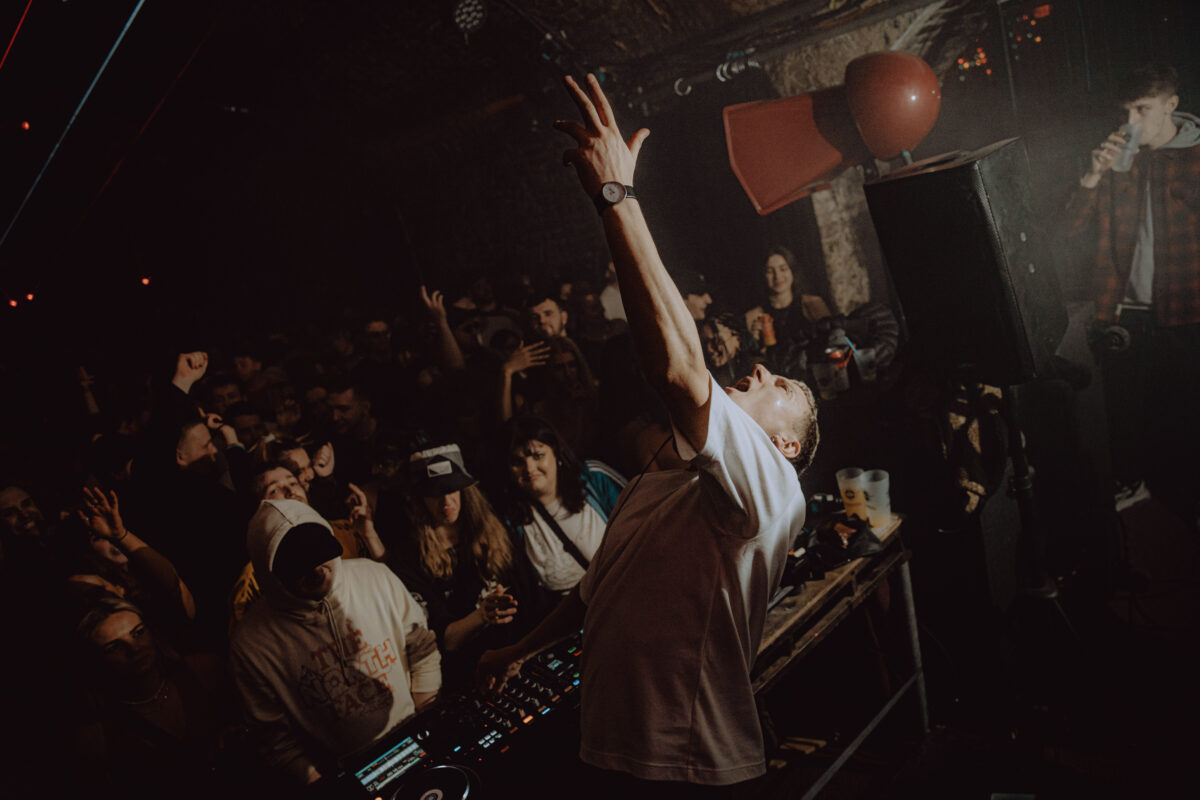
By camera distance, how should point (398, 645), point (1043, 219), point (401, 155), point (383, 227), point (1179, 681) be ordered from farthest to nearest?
1. point (383, 227)
2. point (401, 155)
3. point (1043, 219)
4. point (1179, 681)
5. point (398, 645)

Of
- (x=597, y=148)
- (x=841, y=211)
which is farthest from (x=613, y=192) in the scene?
(x=841, y=211)

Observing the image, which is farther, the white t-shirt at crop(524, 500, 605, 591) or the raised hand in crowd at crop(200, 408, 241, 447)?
the raised hand in crowd at crop(200, 408, 241, 447)

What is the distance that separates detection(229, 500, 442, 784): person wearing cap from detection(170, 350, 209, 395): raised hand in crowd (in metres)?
1.37

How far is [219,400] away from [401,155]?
472 centimetres

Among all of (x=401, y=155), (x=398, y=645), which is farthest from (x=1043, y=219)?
(x=401, y=155)

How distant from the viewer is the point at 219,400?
378 cm

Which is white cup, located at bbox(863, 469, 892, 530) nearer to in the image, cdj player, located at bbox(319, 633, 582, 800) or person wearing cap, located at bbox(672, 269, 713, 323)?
cdj player, located at bbox(319, 633, 582, 800)

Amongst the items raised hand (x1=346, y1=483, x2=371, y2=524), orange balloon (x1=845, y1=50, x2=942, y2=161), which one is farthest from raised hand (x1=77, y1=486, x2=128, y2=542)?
orange balloon (x1=845, y1=50, x2=942, y2=161)

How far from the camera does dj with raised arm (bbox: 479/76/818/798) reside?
109 cm

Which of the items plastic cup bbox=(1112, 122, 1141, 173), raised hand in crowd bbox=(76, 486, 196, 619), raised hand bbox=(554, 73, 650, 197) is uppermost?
raised hand bbox=(554, 73, 650, 197)

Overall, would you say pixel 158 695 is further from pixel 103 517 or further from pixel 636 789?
pixel 636 789

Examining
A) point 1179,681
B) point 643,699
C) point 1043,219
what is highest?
point 1043,219

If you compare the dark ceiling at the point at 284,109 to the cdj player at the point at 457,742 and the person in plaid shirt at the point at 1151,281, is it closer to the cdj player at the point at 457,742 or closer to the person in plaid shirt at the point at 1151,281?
the person in plaid shirt at the point at 1151,281

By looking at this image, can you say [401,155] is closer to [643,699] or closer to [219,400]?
[219,400]
